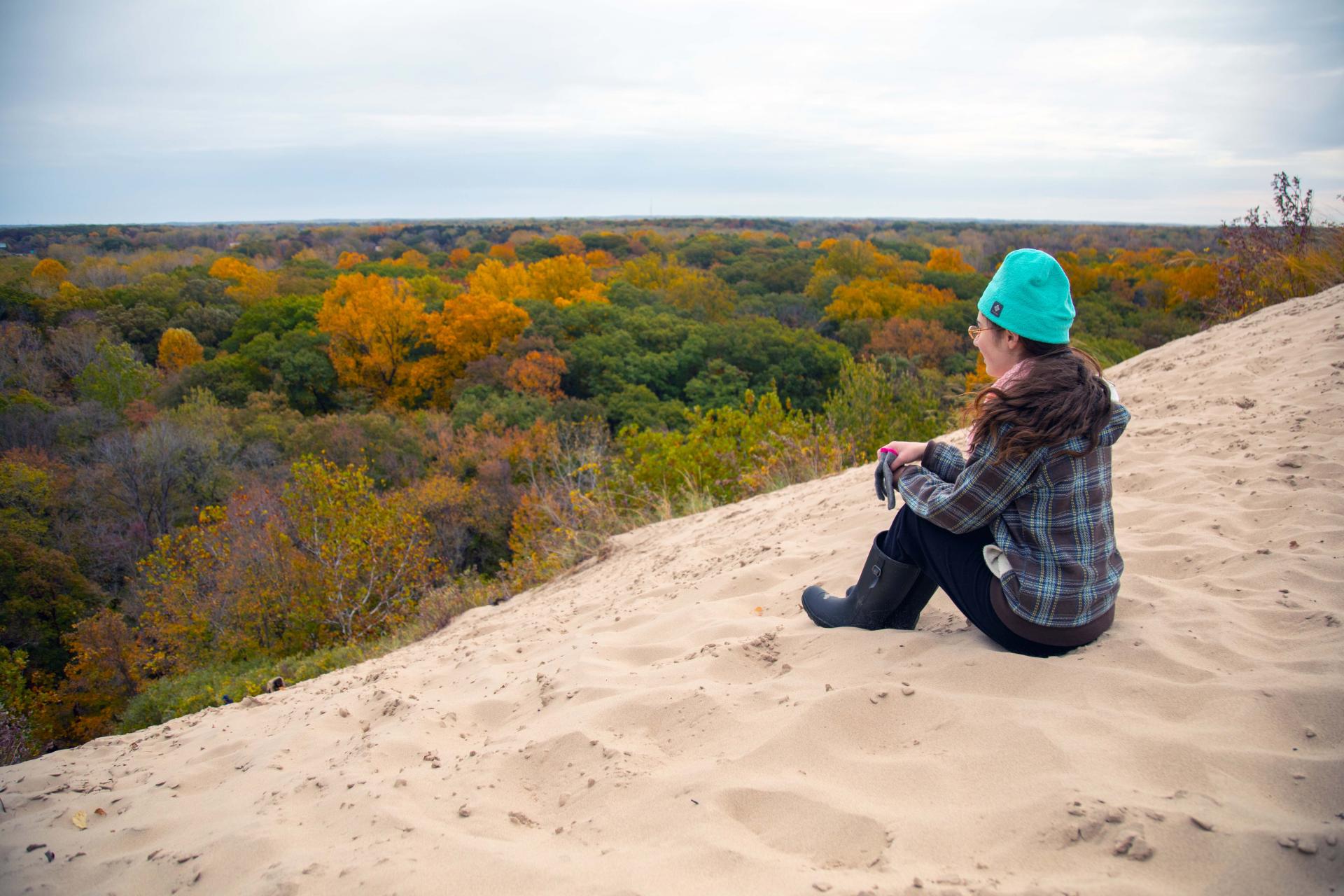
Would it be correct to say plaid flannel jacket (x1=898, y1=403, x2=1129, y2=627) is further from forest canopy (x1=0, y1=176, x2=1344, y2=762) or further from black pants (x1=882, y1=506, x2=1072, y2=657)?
Answer: forest canopy (x1=0, y1=176, x2=1344, y2=762)

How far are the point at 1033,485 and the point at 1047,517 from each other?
4.0 inches

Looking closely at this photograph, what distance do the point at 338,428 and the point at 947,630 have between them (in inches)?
951

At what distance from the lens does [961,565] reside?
2.27 meters

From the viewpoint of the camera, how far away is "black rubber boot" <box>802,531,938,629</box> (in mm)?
2508

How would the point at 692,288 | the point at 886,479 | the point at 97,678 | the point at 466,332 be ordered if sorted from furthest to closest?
the point at 692,288 < the point at 466,332 < the point at 97,678 < the point at 886,479

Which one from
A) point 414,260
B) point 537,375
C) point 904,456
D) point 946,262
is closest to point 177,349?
point 537,375

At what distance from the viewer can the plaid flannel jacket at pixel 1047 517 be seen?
205 cm

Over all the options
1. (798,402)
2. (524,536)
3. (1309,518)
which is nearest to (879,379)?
(524,536)

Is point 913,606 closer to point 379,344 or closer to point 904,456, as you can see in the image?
point 904,456

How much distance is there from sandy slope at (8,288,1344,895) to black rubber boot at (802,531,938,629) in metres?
0.08

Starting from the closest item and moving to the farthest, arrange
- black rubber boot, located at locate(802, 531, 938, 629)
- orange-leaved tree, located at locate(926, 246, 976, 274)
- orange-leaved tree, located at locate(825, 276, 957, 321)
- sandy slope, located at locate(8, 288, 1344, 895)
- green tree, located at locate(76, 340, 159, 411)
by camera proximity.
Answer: sandy slope, located at locate(8, 288, 1344, 895)
black rubber boot, located at locate(802, 531, 938, 629)
green tree, located at locate(76, 340, 159, 411)
orange-leaved tree, located at locate(825, 276, 957, 321)
orange-leaved tree, located at locate(926, 246, 976, 274)

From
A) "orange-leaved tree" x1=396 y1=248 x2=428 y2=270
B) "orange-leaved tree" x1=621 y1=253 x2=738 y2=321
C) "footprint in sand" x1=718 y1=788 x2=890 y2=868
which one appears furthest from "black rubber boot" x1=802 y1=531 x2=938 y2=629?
"orange-leaved tree" x1=396 y1=248 x2=428 y2=270

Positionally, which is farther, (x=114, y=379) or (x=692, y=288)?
(x=692, y=288)

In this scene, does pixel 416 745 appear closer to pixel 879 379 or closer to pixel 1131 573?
pixel 1131 573
